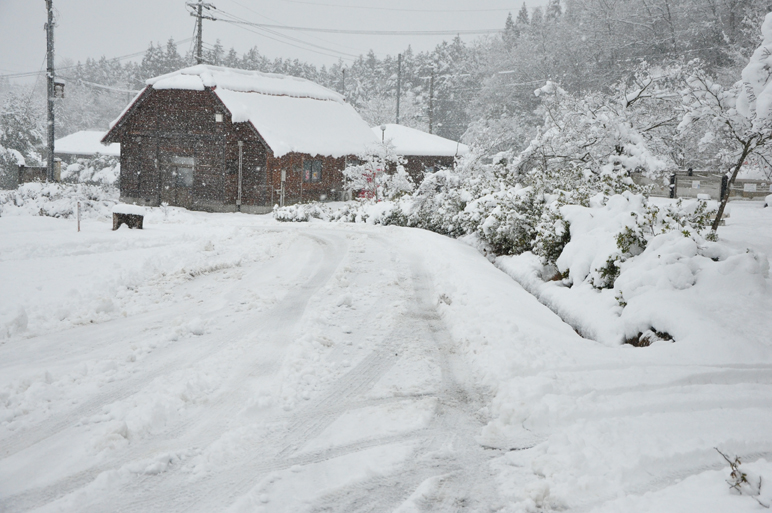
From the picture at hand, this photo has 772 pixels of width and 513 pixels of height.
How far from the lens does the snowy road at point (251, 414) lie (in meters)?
3.66

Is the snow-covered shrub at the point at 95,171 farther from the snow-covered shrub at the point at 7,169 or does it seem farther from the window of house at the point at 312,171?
the window of house at the point at 312,171

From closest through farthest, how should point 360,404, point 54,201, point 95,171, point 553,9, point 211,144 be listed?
point 360,404
point 54,201
point 211,144
point 95,171
point 553,9

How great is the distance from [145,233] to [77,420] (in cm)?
1167

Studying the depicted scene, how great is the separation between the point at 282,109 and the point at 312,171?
382 centimetres

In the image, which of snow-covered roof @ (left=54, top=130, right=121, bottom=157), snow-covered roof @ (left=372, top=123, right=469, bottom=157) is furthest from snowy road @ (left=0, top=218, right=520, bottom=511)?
snow-covered roof @ (left=54, top=130, right=121, bottom=157)

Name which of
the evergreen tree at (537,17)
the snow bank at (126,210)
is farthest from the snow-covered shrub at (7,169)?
the evergreen tree at (537,17)

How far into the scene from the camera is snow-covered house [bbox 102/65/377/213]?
91.2 feet

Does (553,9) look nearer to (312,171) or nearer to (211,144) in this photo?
(312,171)

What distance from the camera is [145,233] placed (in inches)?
600

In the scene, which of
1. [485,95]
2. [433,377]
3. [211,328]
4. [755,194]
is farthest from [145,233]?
[485,95]

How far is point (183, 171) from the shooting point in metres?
29.5

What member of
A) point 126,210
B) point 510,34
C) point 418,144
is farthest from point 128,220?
point 510,34

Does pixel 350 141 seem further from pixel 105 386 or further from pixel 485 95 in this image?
pixel 105 386

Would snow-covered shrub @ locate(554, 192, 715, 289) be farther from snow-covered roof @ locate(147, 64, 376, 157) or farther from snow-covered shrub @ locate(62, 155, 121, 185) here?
snow-covered shrub @ locate(62, 155, 121, 185)
